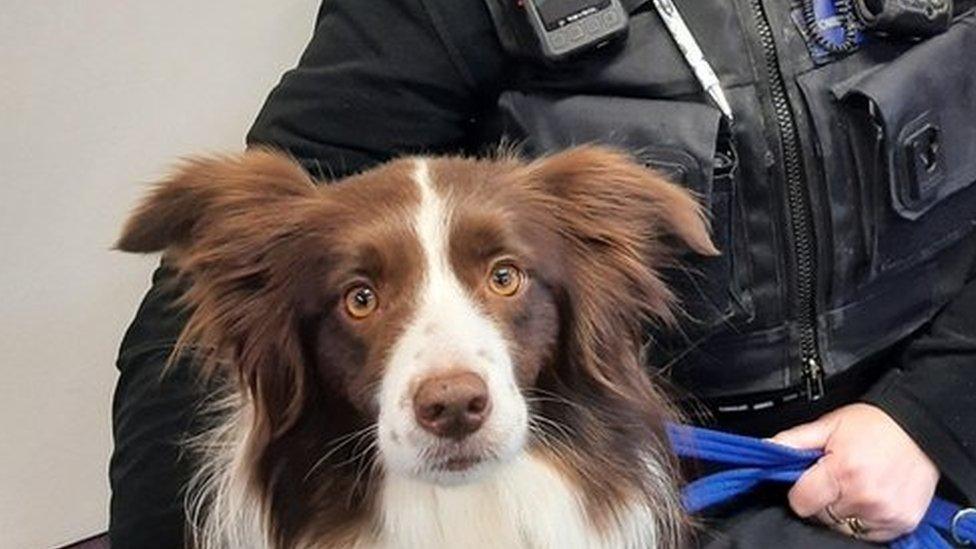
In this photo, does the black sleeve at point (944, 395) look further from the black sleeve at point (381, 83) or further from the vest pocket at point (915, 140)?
the black sleeve at point (381, 83)

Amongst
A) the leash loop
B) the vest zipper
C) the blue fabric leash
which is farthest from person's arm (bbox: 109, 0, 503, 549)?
the leash loop

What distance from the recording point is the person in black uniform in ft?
4.00

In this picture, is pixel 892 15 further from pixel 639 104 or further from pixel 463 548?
pixel 463 548

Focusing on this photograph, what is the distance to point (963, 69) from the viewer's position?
1280mm

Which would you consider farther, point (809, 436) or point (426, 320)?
point (809, 436)

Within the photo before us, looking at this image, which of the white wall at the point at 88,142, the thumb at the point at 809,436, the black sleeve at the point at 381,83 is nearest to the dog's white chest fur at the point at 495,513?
the thumb at the point at 809,436

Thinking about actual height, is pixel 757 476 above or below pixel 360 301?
below

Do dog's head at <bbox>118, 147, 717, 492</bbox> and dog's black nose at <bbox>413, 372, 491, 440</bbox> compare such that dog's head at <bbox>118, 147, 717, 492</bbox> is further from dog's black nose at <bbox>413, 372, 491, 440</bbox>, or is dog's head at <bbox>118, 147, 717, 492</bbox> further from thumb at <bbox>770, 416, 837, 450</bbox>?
thumb at <bbox>770, 416, 837, 450</bbox>

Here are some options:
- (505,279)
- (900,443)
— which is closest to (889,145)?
(900,443)

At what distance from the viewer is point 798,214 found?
124cm

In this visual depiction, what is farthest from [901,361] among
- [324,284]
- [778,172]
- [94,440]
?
[94,440]

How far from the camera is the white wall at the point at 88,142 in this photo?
1855mm

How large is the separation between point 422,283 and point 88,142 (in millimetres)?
1037

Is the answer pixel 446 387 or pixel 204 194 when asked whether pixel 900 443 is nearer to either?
pixel 446 387
